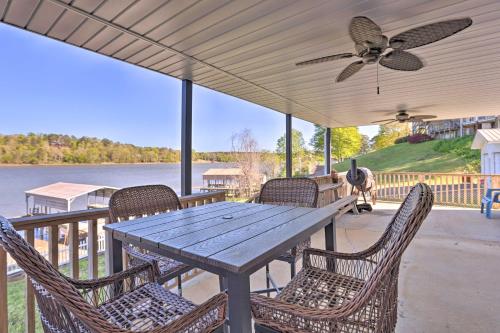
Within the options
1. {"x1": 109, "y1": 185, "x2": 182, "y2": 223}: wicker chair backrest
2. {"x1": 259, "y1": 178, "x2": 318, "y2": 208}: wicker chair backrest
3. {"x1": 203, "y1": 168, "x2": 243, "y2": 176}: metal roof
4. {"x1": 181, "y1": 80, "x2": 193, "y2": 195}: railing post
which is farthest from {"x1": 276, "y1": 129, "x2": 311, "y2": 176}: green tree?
{"x1": 109, "y1": 185, "x2": 182, "y2": 223}: wicker chair backrest

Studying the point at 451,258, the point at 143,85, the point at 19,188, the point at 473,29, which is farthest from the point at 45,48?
the point at 451,258

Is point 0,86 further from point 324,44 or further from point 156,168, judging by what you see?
point 324,44

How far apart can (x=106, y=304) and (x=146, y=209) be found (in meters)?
0.84

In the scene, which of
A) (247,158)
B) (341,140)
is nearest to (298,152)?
(247,158)

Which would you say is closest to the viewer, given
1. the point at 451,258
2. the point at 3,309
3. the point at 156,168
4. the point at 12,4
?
the point at 3,309

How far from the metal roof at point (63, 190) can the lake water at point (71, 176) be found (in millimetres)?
83

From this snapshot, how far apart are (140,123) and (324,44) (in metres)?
5.05

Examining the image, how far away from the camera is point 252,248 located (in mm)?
1062

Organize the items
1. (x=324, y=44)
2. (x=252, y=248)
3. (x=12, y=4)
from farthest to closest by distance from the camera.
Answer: (x=324, y=44) < (x=12, y=4) < (x=252, y=248)

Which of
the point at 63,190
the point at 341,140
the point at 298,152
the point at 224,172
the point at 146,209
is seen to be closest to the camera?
the point at 146,209

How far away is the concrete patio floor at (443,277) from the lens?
190 centimetres

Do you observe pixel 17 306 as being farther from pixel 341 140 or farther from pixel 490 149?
pixel 490 149

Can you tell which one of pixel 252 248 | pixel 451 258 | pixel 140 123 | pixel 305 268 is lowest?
pixel 451 258

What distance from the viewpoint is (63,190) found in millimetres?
3758
